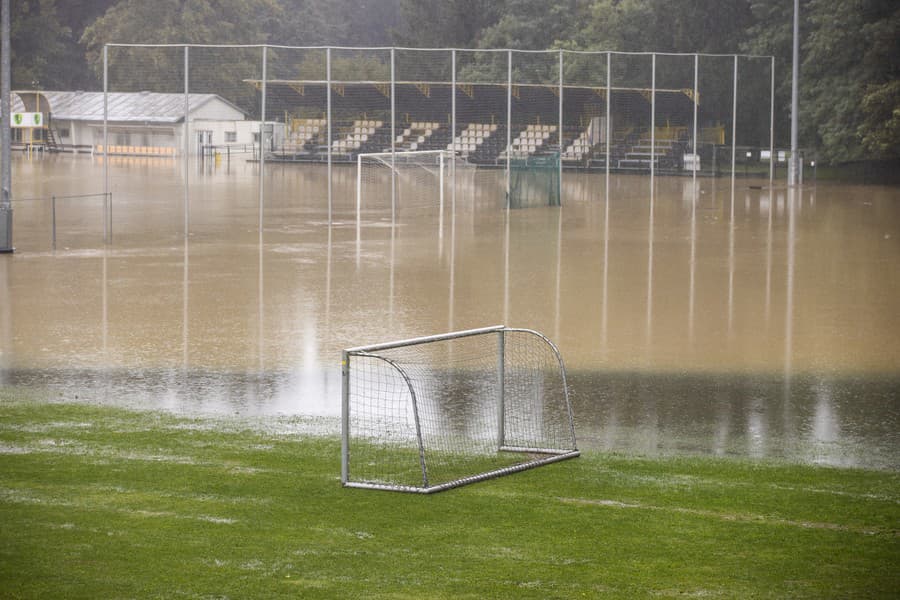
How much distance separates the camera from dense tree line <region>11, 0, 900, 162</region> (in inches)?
1941

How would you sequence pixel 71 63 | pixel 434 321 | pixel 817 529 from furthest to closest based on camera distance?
pixel 71 63, pixel 434 321, pixel 817 529

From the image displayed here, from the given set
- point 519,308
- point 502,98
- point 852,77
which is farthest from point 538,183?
point 519,308

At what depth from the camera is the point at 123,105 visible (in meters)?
62.0

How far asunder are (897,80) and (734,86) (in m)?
7.83

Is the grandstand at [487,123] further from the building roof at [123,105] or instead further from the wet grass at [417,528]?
the wet grass at [417,528]

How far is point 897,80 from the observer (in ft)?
156

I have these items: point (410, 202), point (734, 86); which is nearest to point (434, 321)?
point (410, 202)

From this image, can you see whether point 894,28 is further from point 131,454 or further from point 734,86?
point 131,454

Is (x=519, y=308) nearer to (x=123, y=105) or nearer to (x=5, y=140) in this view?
(x=5, y=140)

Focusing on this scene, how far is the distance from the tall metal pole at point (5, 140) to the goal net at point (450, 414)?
11044 mm

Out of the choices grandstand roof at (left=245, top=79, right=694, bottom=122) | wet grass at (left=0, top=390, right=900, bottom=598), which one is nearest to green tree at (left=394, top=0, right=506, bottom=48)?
grandstand roof at (left=245, top=79, right=694, bottom=122)

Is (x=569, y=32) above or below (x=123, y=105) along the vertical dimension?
above

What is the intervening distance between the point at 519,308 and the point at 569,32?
194ft

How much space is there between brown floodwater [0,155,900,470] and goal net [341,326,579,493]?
1.27 ft
